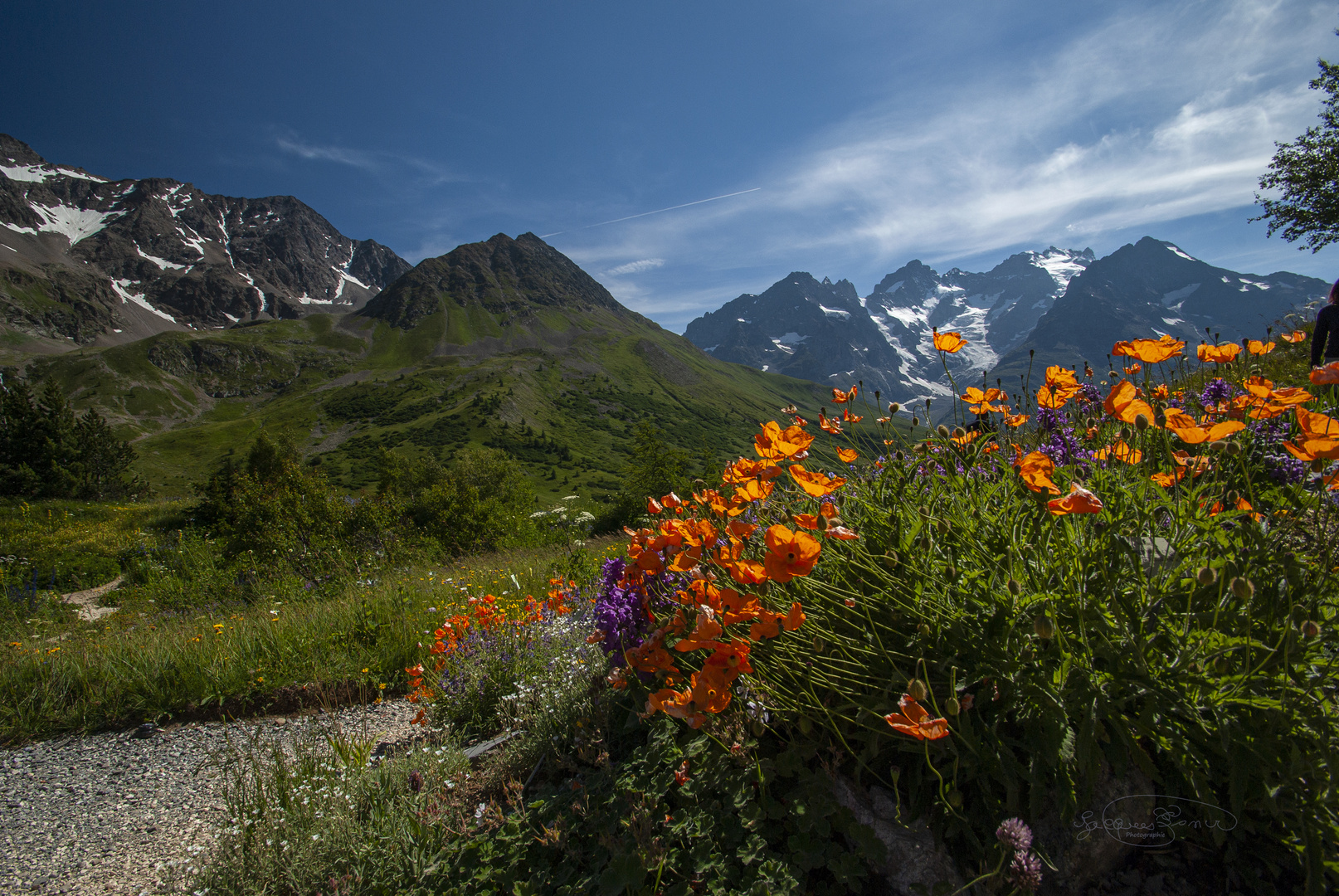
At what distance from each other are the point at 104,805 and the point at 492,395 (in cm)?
14814

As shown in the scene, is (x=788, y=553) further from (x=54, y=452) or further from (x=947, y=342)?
(x=54, y=452)

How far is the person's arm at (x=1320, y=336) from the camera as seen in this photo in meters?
5.25

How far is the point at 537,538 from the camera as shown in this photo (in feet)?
53.8

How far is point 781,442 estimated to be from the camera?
7.63 feet

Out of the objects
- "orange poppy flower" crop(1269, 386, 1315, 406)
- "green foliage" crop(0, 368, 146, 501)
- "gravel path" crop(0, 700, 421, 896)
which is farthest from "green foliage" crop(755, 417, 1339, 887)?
"green foliage" crop(0, 368, 146, 501)

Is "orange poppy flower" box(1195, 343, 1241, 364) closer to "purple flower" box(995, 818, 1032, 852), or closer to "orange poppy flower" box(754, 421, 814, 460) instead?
"orange poppy flower" box(754, 421, 814, 460)

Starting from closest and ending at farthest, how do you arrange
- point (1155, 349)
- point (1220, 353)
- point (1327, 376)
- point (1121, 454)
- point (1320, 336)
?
point (1327, 376) → point (1121, 454) → point (1155, 349) → point (1220, 353) → point (1320, 336)

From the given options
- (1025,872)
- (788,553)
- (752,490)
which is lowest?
(1025,872)

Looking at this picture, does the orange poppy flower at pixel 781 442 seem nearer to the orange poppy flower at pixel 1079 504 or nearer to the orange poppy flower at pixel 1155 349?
the orange poppy flower at pixel 1079 504

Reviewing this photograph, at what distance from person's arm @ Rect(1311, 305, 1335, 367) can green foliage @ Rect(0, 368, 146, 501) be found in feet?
125

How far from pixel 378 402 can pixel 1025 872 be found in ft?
556

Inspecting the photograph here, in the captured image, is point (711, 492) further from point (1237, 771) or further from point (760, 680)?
point (1237, 771)

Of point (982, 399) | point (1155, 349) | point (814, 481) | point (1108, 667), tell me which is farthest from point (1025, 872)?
point (1155, 349)

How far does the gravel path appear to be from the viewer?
9.34 feet
